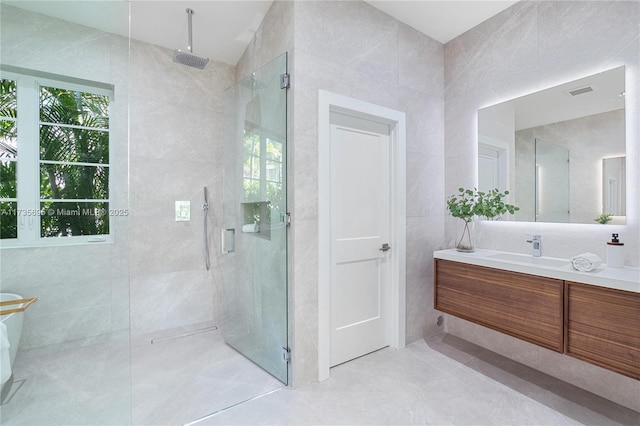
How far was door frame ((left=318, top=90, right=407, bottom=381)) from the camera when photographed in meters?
2.19

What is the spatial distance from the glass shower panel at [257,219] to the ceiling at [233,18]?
519 millimetres

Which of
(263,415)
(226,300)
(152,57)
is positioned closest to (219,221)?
(226,300)

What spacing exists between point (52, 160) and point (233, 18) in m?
1.88

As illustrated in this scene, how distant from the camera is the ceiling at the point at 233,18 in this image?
2.37 m

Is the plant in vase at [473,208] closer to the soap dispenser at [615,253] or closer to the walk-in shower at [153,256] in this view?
the soap dispenser at [615,253]

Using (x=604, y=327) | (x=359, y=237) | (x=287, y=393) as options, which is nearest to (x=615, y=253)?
(x=604, y=327)

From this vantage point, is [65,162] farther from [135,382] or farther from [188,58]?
[135,382]

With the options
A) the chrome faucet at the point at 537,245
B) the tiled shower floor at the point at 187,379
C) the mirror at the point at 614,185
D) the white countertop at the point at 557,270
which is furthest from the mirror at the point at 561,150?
the tiled shower floor at the point at 187,379

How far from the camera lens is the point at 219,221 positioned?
3.22m

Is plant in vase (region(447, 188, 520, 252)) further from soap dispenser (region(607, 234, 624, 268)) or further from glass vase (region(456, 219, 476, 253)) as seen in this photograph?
soap dispenser (region(607, 234, 624, 268))

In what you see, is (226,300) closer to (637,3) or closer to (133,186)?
(133,186)

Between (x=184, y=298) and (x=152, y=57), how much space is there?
2.38 metres

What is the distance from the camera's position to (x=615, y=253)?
1890 mm

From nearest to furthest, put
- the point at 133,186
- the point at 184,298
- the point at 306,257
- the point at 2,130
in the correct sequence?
1. the point at 2,130
2. the point at 306,257
3. the point at 133,186
4. the point at 184,298
